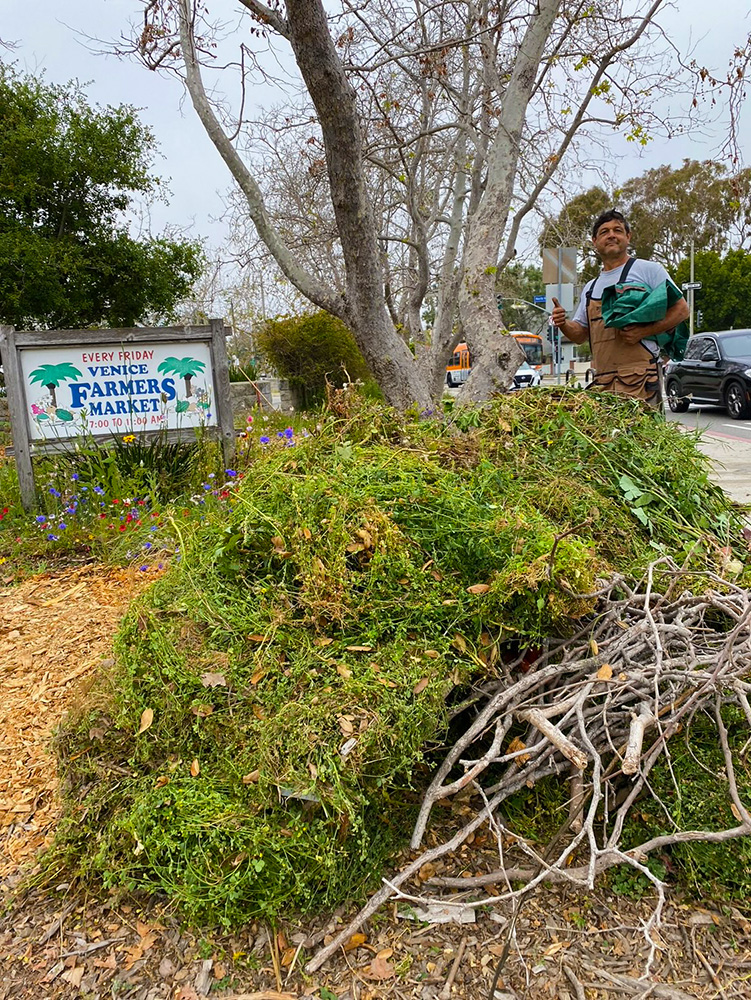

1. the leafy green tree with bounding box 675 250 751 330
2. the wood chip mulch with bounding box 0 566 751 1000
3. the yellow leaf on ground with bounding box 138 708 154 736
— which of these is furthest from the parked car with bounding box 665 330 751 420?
the leafy green tree with bounding box 675 250 751 330

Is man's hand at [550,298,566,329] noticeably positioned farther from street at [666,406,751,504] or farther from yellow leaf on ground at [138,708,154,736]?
yellow leaf on ground at [138,708,154,736]

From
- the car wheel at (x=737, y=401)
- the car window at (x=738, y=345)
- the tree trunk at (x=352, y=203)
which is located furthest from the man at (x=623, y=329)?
the car window at (x=738, y=345)

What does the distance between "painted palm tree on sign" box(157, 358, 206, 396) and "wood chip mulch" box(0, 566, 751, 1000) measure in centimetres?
403

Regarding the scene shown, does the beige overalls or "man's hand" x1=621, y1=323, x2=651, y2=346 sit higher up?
"man's hand" x1=621, y1=323, x2=651, y2=346

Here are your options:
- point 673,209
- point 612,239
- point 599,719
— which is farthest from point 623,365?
point 673,209

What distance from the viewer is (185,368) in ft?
18.1

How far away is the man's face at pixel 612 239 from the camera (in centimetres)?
363

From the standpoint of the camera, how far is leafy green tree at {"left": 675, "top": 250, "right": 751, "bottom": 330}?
3653 cm

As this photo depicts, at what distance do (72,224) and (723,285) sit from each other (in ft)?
114

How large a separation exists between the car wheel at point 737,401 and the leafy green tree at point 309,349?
7738 millimetres

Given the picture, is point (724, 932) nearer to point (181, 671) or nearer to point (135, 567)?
point (181, 671)

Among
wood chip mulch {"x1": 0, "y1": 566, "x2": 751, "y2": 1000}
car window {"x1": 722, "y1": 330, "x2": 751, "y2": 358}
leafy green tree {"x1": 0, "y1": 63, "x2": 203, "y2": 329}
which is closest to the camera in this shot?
wood chip mulch {"x1": 0, "y1": 566, "x2": 751, "y2": 1000}

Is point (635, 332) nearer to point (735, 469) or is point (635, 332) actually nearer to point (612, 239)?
point (612, 239)

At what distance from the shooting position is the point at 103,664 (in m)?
2.45
